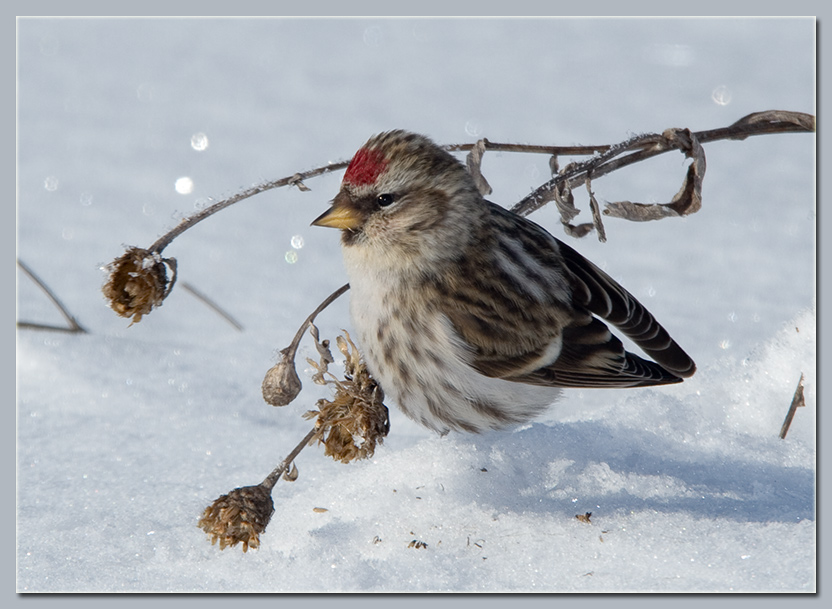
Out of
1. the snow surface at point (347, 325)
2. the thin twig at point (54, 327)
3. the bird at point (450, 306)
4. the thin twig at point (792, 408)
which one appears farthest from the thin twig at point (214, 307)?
the thin twig at point (792, 408)

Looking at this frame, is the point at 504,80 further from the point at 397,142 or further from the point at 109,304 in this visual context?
the point at 109,304

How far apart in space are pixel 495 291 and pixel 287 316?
1.38 metres

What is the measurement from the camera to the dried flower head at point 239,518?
2023 millimetres

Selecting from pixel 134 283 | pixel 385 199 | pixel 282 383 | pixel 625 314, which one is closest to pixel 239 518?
pixel 282 383

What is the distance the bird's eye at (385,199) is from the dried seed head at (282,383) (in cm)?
45

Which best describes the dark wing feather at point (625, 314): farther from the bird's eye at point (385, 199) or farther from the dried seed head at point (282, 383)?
the dried seed head at point (282, 383)

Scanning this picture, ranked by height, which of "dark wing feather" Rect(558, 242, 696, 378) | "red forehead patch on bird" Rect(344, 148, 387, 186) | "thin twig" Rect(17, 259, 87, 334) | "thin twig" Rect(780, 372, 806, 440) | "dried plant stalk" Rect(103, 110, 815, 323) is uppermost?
"dried plant stalk" Rect(103, 110, 815, 323)

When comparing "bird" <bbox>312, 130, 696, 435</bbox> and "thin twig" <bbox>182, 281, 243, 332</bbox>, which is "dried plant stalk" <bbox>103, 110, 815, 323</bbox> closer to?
"bird" <bbox>312, 130, 696, 435</bbox>

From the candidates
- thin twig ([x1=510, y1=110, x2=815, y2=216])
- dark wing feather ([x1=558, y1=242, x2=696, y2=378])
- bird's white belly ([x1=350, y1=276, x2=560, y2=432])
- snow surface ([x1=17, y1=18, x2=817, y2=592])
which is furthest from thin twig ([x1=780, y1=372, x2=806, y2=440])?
bird's white belly ([x1=350, y1=276, x2=560, y2=432])

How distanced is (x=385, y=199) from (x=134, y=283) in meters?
0.66

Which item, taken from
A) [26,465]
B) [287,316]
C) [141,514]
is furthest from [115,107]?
[141,514]

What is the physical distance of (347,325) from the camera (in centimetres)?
347

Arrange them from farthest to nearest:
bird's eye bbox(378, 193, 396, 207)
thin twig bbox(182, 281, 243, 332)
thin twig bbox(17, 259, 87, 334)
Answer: thin twig bbox(182, 281, 243, 332) < thin twig bbox(17, 259, 87, 334) < bird's eye bbox(378, 193, 396, 207)

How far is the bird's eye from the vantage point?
227 centimetres
